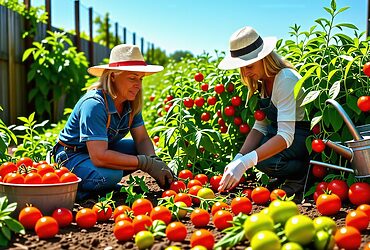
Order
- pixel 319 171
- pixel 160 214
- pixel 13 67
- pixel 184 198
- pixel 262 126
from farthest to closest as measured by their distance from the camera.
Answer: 1. pixel 13 67
2. pixel 262 126
3. pixel 319 171
4. pixel 184 198
5. pixel 160 214

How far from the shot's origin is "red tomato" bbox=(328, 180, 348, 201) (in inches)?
107

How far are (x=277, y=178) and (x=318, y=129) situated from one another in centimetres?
52

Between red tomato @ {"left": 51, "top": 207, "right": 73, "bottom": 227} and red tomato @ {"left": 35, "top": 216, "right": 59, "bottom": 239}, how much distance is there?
169mm

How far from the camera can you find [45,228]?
2115mm

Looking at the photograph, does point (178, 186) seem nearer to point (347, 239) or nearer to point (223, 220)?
point (223, 220)

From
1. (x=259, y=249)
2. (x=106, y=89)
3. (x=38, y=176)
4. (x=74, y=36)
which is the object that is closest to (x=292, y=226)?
(x=259, y=249)

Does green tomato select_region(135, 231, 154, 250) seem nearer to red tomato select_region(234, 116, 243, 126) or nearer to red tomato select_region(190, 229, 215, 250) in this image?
red tomato select_region(190, 229, 215, 250)

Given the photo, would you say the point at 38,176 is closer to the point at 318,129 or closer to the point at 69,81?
the point at 318,129

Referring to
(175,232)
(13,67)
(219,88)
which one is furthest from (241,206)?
(13,67)

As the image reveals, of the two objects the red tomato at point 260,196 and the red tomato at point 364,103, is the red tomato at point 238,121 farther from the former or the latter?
the red tomato at point 364,103

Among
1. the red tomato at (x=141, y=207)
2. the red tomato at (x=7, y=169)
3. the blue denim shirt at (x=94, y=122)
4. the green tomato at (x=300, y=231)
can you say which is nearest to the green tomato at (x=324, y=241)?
the green tomato at (x=300, y=231)

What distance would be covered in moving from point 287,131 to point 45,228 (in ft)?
4.83

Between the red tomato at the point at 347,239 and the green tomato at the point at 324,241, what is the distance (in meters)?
0.09

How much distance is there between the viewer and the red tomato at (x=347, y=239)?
70.7 inches
